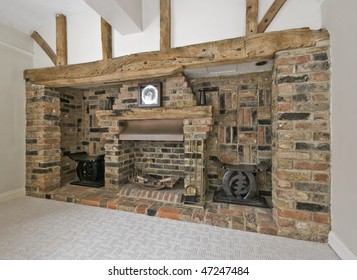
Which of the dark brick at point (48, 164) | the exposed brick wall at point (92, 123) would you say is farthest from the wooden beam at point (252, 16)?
the dark brick at point (48, 164)

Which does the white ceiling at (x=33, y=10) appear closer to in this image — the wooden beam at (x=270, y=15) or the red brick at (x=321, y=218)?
the wooden beam at (x=270, y=15)

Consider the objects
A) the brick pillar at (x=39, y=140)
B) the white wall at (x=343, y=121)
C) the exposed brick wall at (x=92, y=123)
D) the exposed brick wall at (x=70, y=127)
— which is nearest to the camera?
the white wall at (x=343, y=121)

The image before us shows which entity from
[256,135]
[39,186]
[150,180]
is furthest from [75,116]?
[256,135]

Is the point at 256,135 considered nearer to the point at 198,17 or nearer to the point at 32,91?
the point at 198,17

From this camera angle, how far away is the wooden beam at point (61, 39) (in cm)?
230

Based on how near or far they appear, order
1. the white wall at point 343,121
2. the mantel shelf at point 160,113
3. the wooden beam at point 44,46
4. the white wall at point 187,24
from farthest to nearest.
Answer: the wooden beam at point 44,46
the mantel shelf at point 160,113
the white wall at point 187,24
the white wall at point 343,121

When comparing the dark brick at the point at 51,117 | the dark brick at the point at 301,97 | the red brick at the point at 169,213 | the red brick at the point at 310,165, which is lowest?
the red brick at the point at 169,213

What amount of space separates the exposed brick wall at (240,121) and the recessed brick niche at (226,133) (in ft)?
0.04

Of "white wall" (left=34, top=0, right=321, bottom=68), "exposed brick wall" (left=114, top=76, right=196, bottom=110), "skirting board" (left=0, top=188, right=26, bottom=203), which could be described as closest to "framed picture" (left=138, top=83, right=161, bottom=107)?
"exposed brick wall" (left=114, top=76, right=196, bottom=110)

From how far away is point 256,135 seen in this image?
2.35m

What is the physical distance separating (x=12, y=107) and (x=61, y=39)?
3.91ft

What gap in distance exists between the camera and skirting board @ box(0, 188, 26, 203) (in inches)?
92.0

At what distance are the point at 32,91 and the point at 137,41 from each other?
1815 mm

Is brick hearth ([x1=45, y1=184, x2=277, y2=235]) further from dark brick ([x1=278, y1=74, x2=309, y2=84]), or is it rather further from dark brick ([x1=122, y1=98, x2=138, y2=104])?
dark brick ([x1=278, y1=74, x2=309, y2=84])
